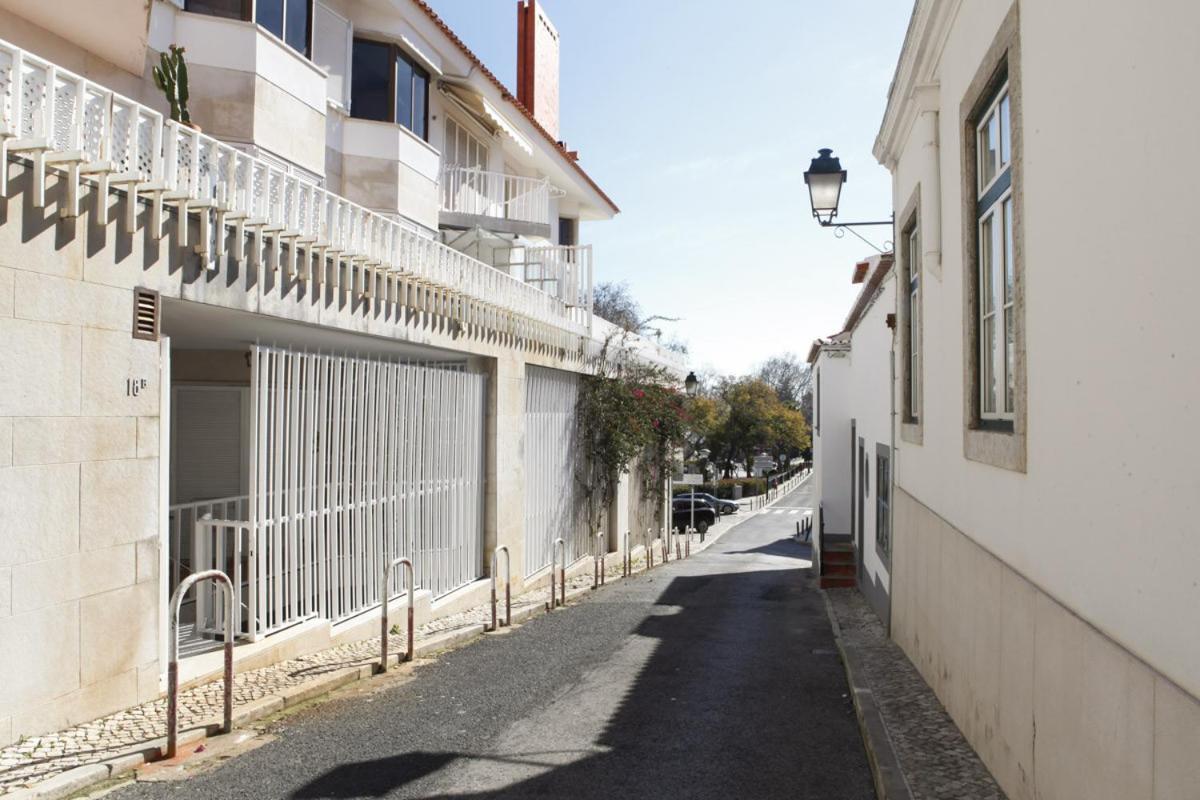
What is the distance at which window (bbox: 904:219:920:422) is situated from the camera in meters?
9.09

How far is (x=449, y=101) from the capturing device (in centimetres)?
1717

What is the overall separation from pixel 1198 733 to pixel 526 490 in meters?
12.8

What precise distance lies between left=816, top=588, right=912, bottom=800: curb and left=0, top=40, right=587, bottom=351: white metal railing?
572cm

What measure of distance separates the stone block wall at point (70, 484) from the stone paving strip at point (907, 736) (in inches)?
190

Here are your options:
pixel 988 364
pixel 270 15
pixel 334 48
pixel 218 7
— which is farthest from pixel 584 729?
pixel 334 48

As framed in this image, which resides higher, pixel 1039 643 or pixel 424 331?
pixel 424 331

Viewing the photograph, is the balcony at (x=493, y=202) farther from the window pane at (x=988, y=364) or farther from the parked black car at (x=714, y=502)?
the parked black car at (x=714, y=502)

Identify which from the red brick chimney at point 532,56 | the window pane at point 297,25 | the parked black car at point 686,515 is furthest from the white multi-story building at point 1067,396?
the parked black car at point 686,515

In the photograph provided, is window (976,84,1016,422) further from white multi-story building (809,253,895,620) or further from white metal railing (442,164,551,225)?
white metal railing (442,164,551,225)

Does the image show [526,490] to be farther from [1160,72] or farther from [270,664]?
[1160,72]

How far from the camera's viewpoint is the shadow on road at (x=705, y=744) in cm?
533

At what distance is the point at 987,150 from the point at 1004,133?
540 millimetres

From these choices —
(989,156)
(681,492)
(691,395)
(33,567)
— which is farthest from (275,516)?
(681,492)

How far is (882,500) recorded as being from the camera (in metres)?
12.4
